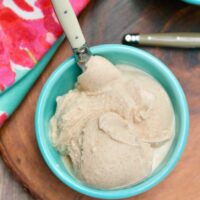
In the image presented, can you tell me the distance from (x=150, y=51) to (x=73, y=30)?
15 cm

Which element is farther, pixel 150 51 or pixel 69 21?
pixel 150 51

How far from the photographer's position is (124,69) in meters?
0.71

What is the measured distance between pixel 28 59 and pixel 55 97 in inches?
3.1

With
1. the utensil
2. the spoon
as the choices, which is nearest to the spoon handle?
the spoon

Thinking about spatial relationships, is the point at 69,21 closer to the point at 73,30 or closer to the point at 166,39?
the point at 73,30

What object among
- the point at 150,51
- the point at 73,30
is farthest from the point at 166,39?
the point at 73,30

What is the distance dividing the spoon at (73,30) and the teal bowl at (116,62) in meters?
0.02

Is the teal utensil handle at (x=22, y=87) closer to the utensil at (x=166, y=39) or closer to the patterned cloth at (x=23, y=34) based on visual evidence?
the patterned cloth at (x=23, y=34)

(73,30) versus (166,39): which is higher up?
(73,30)

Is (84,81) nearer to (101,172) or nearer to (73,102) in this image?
(73,102)

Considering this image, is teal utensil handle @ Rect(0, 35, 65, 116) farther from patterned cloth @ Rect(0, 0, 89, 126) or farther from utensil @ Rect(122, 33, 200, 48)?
utensil @ Rect(122, 33, 200, 48)

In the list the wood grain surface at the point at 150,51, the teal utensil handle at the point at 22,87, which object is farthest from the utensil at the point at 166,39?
the teal utensil handle at the point at 22,87

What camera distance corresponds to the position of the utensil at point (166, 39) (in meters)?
0.72

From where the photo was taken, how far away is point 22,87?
71cm
